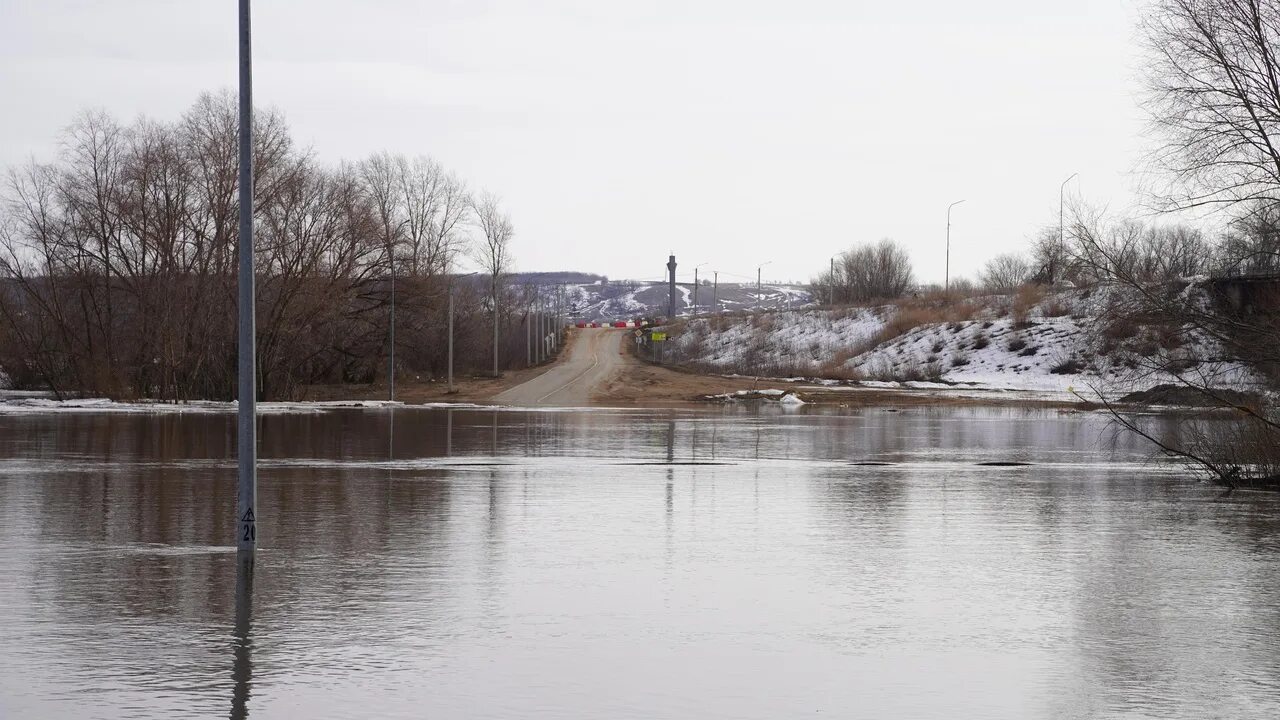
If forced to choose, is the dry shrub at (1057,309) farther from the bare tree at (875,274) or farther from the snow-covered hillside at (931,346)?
the bare tree at (875,274)

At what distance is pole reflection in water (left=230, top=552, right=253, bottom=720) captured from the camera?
7.55 m

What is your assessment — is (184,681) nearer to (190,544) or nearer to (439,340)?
(190,544)

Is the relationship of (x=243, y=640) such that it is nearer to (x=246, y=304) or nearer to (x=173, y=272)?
(x=246, y=304)

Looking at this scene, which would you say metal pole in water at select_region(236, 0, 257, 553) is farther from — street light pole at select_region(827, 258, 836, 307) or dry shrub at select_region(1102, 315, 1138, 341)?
street light pole at select_region(827, 258, 836, 307)

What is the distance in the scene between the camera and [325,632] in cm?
948

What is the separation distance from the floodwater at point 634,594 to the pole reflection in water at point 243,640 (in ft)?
0.12

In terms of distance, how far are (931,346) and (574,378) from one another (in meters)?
28.8

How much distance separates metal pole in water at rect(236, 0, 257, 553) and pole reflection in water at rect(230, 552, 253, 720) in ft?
1.34

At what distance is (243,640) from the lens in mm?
9203

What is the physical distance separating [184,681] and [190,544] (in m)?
6.23

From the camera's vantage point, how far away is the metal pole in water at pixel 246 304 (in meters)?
13.0

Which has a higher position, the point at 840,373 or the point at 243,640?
the point at 840,373

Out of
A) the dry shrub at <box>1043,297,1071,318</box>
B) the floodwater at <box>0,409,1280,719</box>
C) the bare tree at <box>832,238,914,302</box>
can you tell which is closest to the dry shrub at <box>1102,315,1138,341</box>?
the floodwater at <box>0,409,1280,719</box>

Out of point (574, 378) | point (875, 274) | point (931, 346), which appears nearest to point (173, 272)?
point (574, 378)
